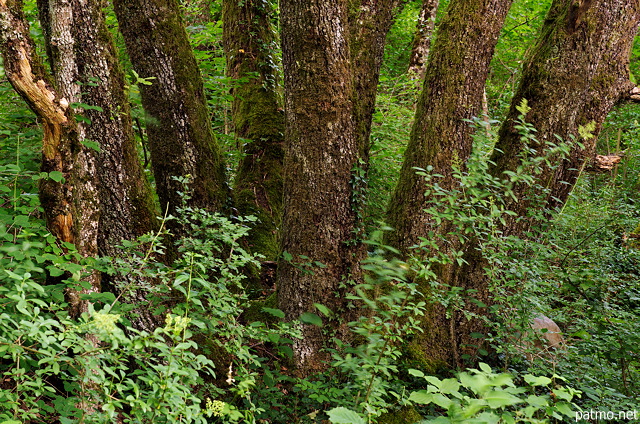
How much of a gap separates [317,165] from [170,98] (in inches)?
55.7

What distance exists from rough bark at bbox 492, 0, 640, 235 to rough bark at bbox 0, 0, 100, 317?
122 inches

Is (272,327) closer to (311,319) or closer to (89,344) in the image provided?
(311,319)

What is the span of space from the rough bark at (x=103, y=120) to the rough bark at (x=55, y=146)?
12 centimetres

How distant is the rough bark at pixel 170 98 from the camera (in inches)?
151

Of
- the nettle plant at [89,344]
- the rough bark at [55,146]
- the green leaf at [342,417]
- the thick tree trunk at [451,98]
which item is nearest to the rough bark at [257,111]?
the thick tree trunk at [451,98]

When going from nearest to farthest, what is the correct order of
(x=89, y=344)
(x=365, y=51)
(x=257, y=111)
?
1. (x=89, y=344)
2. (x=365, y=51)
3. (x=257, y=111)

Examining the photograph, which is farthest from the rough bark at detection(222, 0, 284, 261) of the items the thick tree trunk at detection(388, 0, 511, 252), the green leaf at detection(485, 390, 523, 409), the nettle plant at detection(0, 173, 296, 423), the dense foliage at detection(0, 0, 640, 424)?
the green leaf at detection(485, 390, 523, 409)

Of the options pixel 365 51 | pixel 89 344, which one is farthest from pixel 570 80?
pixel 89 344

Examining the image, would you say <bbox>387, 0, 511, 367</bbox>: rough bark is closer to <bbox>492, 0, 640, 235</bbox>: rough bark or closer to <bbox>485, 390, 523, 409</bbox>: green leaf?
<bbox>492, 0, 640, 235</bbox>: rough bark

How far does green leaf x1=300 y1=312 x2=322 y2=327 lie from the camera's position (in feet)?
11.3

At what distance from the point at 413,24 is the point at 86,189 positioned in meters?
11.6

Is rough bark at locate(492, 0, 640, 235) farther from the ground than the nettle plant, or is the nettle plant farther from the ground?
rough bark at locate(492, 0, 640, 235)

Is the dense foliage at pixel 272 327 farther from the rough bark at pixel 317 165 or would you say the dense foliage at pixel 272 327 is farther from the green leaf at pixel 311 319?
the rough bark at pixel 317 165

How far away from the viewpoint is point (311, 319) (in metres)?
3.50
